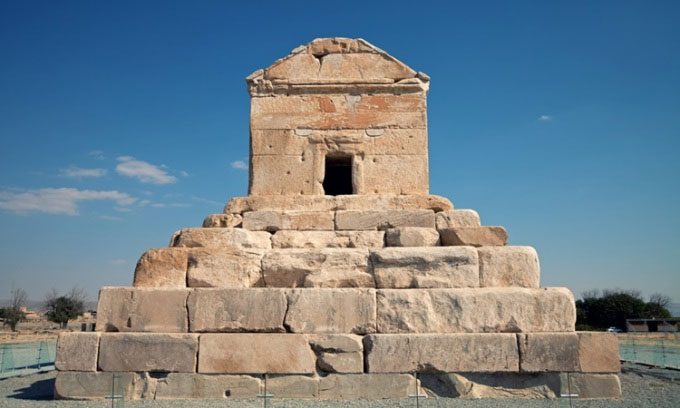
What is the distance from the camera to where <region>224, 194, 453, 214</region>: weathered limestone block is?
834cm

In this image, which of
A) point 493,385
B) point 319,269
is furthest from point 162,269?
point 493,385

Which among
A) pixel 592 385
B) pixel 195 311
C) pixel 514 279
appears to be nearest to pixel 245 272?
pixel 195 311

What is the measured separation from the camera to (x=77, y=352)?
6391 millimetres

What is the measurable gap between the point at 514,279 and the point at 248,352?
360 centimetres

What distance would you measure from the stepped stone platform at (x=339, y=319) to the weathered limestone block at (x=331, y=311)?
13mm

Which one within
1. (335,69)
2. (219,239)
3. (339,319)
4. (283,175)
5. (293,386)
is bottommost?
(293,386)

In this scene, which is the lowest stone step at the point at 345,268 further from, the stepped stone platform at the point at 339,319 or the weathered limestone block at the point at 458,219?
the weathered limestone block at the point at 458,219

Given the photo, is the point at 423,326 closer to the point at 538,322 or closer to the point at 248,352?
the point at 538,322

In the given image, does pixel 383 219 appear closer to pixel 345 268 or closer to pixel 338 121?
pixel 345 268

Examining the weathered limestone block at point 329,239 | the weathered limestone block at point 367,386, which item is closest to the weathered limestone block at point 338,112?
the weathered limestone block at point 329,239

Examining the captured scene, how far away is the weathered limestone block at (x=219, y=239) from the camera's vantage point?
7.16 metres

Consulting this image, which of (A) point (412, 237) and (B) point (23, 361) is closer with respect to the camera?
(A) point (412, 237)

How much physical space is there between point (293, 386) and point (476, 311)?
2.46 metres

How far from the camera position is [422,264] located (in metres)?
6.80
